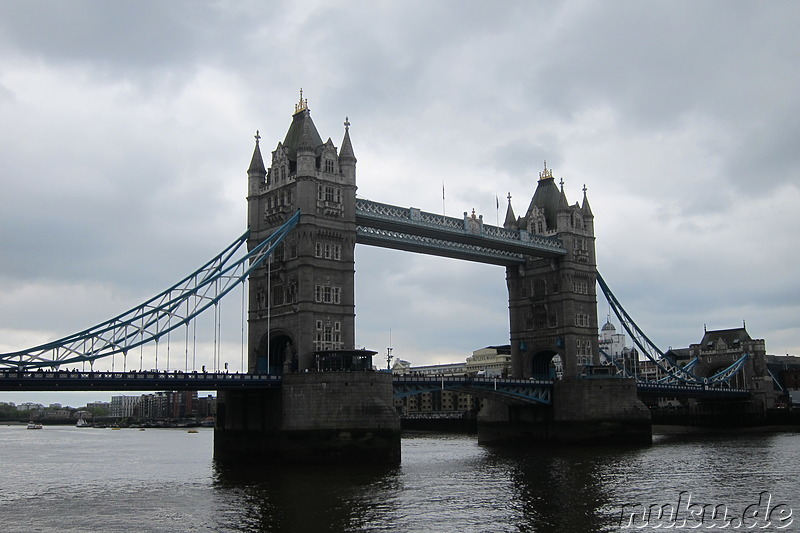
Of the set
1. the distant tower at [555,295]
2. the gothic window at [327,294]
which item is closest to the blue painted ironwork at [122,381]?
the gothic window at [327,294]

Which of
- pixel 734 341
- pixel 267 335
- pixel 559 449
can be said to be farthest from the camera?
pixel 734 341

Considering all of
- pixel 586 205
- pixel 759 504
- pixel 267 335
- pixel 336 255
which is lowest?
pixel 759 504

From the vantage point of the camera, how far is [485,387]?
293ft

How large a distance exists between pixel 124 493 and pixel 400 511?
20.6m

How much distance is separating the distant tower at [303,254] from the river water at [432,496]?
43.1 ft

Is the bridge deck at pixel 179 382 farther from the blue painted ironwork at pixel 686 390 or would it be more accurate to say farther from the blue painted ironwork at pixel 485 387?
the blue painted ironwork at pixel 686 390

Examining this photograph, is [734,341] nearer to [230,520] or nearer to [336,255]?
[336,255]

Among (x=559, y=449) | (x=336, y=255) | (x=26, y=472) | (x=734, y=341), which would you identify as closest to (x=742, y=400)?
(x=734, y=341)

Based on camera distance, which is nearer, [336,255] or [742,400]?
[336,255]

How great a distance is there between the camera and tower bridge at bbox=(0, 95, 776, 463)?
224 ft

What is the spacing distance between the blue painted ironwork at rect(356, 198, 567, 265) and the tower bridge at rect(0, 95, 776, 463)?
19 cm

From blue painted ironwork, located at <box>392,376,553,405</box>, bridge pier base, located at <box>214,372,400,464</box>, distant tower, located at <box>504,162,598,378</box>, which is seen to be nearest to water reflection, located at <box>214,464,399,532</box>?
bridge pier base, located at <box>214,372,400,464</box>

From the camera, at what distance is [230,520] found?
136 feet

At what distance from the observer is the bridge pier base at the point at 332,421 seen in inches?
2670
